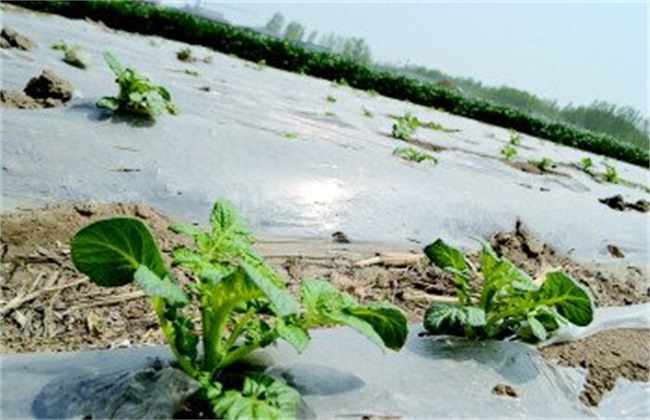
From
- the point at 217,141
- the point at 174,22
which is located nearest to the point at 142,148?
the point at 217,141

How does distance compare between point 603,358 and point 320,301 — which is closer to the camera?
point 320,301

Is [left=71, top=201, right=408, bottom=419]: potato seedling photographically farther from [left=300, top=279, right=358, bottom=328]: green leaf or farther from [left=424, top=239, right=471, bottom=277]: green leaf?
[left=424, top=239, right=471, bottom=277]: green leaf

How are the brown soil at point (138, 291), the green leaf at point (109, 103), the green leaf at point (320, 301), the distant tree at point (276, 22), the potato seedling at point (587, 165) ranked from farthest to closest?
the distant tree at point (276, 22) → the potato seedling at point (587, 165) → the green leaf at point (109, 103) → the brown soil at point (138, 291) → the green leaf at point (320, 301)

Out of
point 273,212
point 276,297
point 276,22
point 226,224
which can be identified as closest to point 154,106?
point 273,212

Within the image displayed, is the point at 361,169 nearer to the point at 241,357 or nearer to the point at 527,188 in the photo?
the point at 527,188

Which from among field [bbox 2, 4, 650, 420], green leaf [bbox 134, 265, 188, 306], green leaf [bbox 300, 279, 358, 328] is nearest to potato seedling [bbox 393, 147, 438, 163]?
field [bbox 2, 4, 650, 420]

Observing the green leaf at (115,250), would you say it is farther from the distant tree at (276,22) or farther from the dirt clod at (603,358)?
the distant tree at (276,22)

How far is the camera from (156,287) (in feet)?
4.33

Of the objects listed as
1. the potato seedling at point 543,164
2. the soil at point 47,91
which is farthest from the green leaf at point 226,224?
the potato seedling at point 543,164

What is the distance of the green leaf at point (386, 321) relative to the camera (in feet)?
4.97

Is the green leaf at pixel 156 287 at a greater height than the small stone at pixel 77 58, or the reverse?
the green leaf at pixel 156 287

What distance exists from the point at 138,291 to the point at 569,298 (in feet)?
5.07

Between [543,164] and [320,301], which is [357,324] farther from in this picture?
[543,164]

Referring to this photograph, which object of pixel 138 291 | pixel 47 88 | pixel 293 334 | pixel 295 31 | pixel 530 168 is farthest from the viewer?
pixel 295 31
